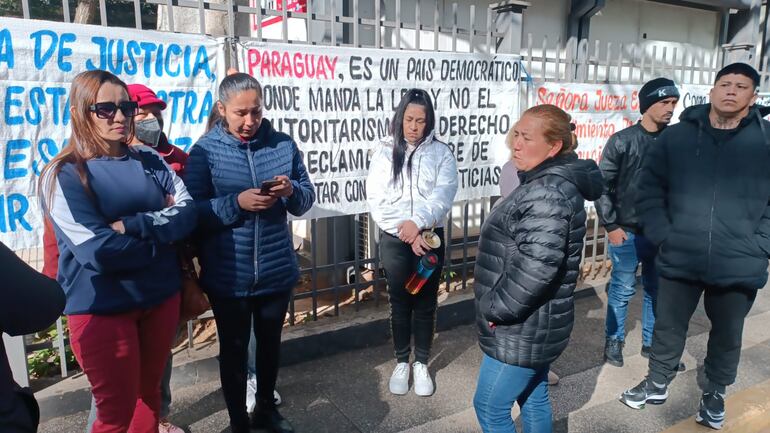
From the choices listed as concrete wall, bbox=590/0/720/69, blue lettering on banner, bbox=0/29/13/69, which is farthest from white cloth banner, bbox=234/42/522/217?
concrete wall, bbox=590/0/720/69

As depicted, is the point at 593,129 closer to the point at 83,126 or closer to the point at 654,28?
the point at 654,28

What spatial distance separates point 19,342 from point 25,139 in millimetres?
1070

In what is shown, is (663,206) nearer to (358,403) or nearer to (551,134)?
(551,134)

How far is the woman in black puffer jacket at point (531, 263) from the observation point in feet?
6.68

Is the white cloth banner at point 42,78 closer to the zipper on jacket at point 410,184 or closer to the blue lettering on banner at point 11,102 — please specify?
the blue lettering on banner at point 11,102

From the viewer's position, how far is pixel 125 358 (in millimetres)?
2156

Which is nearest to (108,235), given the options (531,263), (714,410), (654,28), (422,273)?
(531,263)

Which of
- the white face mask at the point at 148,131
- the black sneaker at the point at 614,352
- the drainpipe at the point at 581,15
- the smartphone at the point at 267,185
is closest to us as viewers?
the smartphone at the point at 267,185

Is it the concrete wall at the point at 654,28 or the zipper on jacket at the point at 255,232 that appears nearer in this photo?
the zipper on jacket at the point at 255,232

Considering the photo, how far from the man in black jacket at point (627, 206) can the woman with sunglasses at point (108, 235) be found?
2.70 m

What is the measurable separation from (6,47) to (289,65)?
4.82ft

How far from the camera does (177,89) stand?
3.17 metres

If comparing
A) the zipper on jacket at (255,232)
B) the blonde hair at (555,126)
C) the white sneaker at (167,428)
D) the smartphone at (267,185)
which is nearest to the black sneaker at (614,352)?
the blonde hair at (555,126)

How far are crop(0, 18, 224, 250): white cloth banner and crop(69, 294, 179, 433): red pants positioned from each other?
3.60 ft
